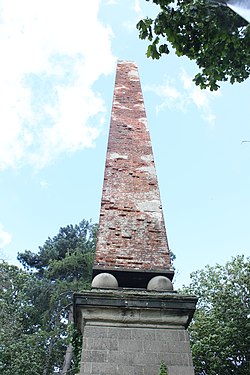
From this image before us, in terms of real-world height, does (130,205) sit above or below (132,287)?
above

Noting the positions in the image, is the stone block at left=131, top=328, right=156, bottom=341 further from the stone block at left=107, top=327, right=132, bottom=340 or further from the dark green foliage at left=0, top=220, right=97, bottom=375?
the dark green foliage at left=0, top=220, right=97, bottom=375

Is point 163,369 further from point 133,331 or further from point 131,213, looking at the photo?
point 131,213

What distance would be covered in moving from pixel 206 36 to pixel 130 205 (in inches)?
91.2

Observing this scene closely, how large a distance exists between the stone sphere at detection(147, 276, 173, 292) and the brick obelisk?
11mm

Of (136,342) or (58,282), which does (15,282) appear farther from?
(136,342)

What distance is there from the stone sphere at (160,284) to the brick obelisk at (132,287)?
0.01 meters

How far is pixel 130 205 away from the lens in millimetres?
5551

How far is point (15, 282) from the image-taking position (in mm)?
18016

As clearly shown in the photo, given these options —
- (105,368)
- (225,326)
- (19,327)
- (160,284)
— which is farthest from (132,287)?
(19,327)

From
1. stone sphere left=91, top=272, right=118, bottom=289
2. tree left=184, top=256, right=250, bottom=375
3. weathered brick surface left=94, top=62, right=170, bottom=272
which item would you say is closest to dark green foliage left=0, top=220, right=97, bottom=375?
tree left=184, top=256, right=250, bottom=375

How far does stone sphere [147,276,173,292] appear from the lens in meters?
4.50

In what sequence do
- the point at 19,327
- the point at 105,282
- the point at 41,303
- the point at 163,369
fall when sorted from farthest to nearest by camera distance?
the point at 41,303 < the point at 19,327 < the point at 105,282 < the point at 163,369

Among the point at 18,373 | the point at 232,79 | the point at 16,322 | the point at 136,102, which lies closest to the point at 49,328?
the point at 16,322

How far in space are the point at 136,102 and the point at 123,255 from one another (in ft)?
12.6
